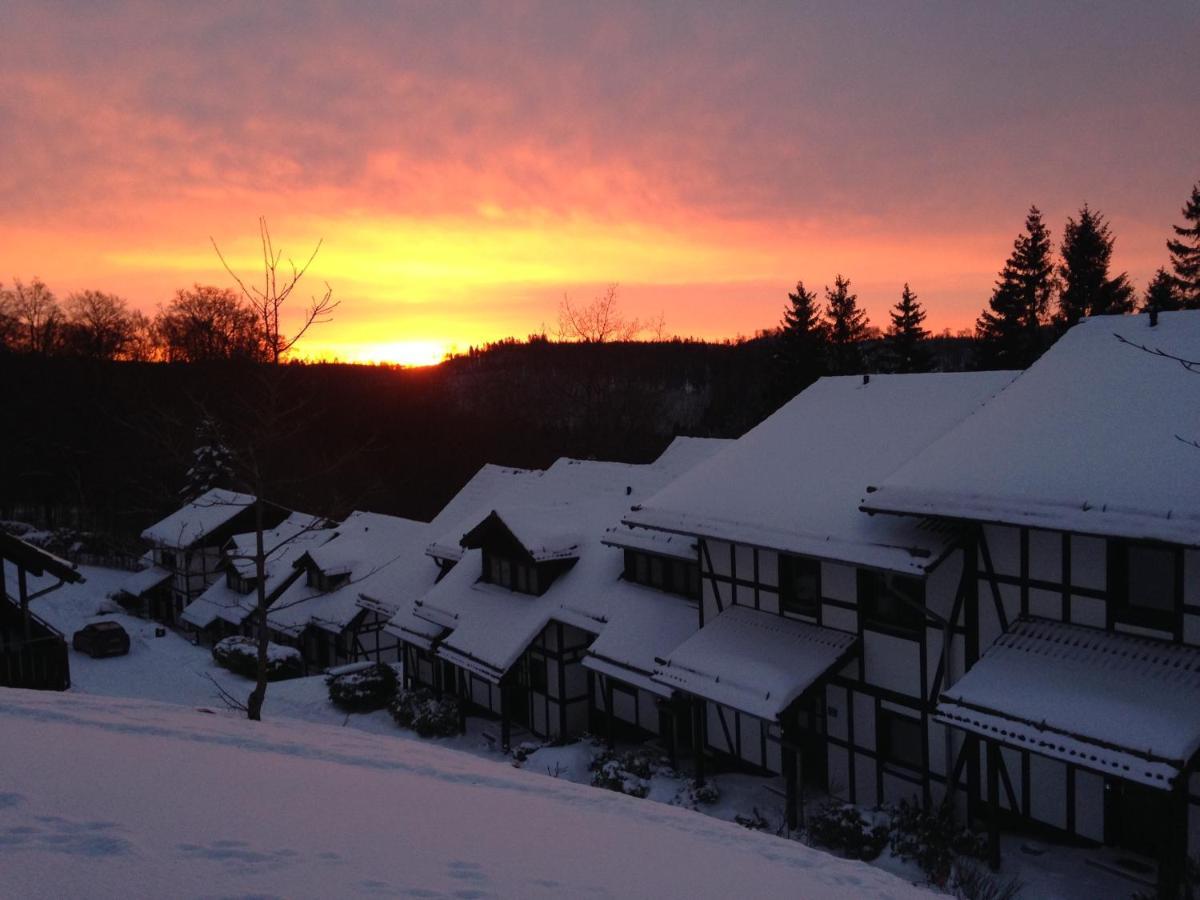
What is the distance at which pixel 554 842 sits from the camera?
7.39 metres

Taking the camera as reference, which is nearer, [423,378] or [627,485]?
[627,485]

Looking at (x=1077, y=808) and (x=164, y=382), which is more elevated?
(x=164, y=382)

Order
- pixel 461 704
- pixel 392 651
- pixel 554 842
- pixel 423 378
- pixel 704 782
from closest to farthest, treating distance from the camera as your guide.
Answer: pixel 554 842
pixel 704 782
pixel 461 704
pixel 392 651
pixel 423 378

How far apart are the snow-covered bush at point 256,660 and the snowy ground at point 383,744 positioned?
50 centimetres

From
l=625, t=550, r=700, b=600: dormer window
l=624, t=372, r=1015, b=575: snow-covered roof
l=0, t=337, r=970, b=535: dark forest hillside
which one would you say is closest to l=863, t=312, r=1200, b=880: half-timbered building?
l=624, t=372, r=1015, b=575: snow-covered roof

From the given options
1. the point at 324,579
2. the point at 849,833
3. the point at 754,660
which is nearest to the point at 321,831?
the point at 849,833

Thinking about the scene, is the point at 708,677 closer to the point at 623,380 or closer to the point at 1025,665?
the point at 1025,665

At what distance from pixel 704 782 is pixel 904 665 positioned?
15.9ft

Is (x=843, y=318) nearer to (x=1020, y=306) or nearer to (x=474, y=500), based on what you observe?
(x=1020, y=306)

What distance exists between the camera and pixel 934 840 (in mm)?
12516

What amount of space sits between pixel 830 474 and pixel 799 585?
7.66ft

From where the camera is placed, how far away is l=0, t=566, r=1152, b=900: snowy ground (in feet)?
31.3

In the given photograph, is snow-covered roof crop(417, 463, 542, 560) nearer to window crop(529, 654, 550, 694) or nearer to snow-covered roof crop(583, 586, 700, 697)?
window crop(529, 654, 550, 694)

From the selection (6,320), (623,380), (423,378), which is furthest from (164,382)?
(623,380)
